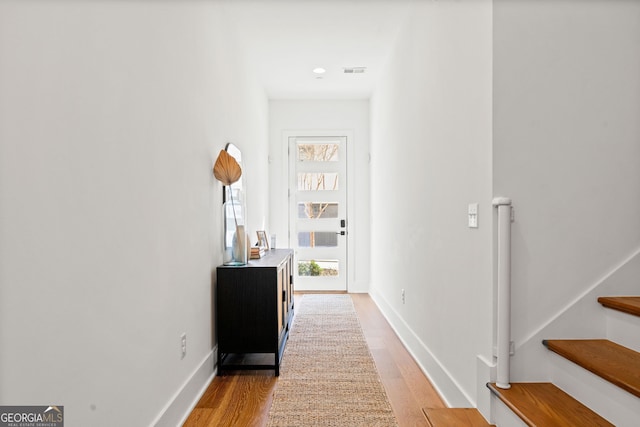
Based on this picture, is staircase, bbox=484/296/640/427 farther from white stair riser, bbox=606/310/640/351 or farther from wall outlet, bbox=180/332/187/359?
wall outlet, bbox=180/332/187/359

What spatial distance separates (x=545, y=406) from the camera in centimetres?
155

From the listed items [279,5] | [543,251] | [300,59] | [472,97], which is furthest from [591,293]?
[300,59]

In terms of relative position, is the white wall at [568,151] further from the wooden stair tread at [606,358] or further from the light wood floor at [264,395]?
the light wood floor at [264,395]

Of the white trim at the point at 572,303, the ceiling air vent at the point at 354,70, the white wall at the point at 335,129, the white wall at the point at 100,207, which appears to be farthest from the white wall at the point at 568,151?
the white wall at the point at 335,129

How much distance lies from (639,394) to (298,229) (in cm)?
487

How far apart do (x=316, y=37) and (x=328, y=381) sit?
298cm

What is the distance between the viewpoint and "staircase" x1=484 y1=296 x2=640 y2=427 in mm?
1415

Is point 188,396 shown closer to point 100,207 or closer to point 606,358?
point 100,207

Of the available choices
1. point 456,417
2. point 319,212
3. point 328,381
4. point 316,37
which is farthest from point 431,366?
point 319,212

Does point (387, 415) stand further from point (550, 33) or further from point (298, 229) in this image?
point (298, 229)

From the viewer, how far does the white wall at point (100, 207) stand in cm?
102

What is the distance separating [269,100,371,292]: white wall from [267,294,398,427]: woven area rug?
6.46 ft

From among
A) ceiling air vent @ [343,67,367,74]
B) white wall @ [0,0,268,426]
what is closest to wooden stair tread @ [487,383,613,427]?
white wall @ [0,0,268,426]

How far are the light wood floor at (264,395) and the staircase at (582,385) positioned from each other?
657mm
